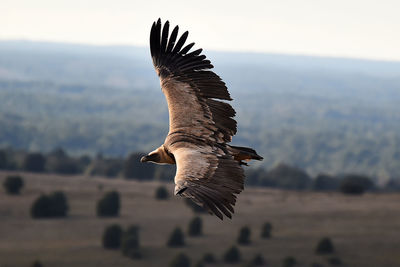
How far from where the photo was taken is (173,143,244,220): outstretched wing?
11.7 m

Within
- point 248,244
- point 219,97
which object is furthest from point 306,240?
point 219,97

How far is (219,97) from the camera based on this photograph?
15.3 metres

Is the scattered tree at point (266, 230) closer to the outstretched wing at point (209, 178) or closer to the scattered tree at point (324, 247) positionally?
the scattered tree at point (324, 247)

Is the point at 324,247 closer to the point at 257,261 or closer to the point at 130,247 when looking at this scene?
the point at 257,261

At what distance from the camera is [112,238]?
301ft

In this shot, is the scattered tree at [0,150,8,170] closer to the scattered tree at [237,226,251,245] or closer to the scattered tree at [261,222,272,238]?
the scattered tree at [237,226,251,245]

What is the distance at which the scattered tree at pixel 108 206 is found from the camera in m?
111

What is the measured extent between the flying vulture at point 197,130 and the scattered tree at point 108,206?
95051 millimetres

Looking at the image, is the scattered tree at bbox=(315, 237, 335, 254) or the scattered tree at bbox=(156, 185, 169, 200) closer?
the scattered tree at bbox=(315, 237, 335, 254)

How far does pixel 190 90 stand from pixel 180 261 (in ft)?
237

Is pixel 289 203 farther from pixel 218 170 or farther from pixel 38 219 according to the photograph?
pixel 218 170

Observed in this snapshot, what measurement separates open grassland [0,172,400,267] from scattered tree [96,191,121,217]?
1.49 m

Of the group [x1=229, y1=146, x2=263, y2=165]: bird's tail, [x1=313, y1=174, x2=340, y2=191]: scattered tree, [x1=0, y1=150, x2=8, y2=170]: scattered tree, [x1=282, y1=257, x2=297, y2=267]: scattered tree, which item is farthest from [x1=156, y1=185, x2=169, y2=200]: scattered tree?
[x1=229, y1=146, x2=263, y2=165]: bird's tail

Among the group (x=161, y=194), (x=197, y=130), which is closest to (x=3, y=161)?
(x=161, y=194)
